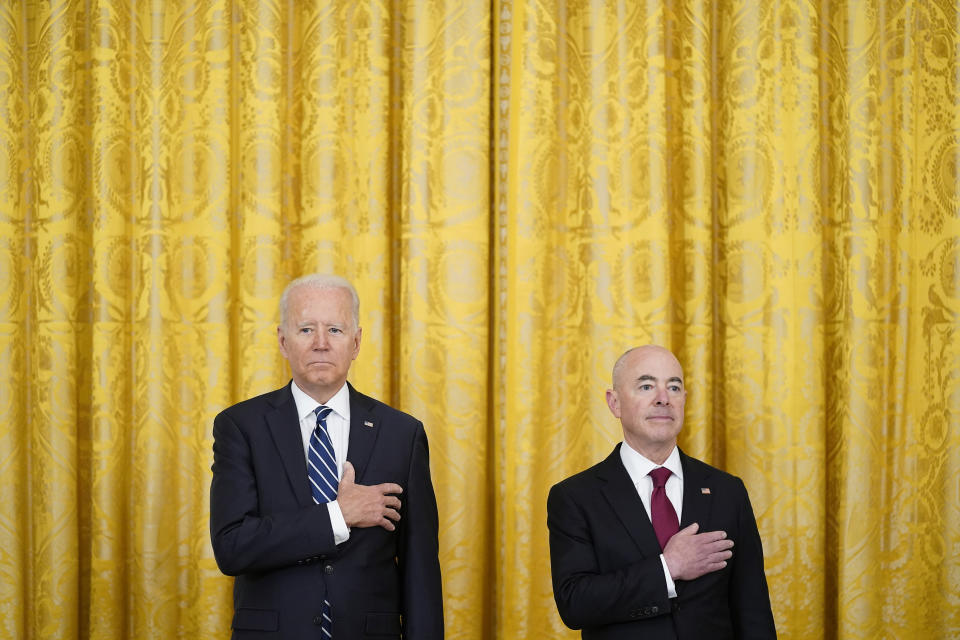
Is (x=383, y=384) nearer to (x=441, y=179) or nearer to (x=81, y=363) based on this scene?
(x=441, y=179)

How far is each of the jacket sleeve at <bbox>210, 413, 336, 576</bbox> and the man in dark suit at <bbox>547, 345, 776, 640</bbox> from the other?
1.85 ft

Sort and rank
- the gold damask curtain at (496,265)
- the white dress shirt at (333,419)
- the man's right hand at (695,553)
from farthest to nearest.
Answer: the gold damask curtain at (496,265), the white dress shirt at (333,419), the man's right hand at (695,553)

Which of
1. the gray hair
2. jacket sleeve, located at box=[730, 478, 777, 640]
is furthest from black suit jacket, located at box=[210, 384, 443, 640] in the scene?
jacket sleeve, located at box=[730, 478, 777, 640]

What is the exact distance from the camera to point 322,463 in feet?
7.45

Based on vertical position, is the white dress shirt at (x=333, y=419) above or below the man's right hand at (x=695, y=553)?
above

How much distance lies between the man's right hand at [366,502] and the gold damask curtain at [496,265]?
1.00m

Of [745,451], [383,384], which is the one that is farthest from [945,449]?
[383,384]

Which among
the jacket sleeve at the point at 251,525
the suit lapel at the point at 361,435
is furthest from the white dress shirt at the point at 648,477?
the jacket sleeve at the point at 251,525

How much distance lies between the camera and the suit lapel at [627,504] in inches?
85.7

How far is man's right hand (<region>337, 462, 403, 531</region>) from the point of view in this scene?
2.13 meters

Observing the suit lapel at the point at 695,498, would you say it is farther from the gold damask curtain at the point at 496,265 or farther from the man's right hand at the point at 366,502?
the gold damask curtain at the point at 496,265

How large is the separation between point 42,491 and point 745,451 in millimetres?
2326

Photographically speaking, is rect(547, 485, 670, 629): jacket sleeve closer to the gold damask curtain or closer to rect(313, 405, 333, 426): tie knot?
rect(313, 405, 333, 426): tie knot

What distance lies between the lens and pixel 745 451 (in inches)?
126
